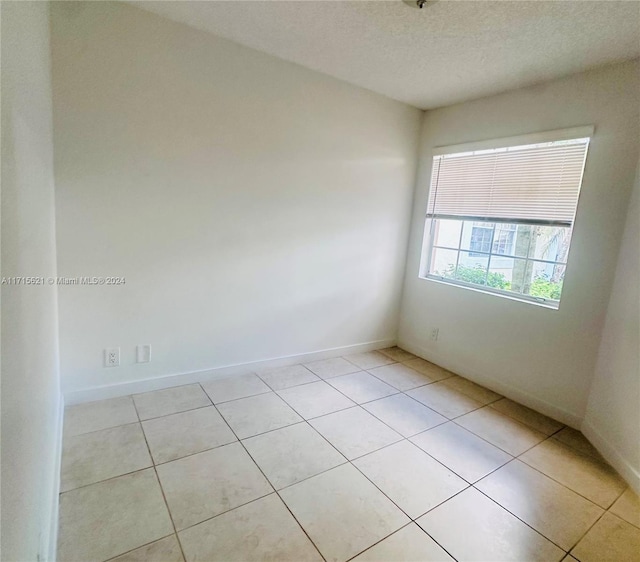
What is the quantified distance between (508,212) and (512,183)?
0.79ft

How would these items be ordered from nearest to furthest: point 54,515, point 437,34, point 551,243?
point 54,515, point 437,34, point 551,243

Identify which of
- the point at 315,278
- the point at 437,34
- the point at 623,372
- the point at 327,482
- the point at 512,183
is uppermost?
the point at 437,34

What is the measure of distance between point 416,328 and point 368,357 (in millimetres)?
628

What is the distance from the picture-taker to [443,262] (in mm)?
3549

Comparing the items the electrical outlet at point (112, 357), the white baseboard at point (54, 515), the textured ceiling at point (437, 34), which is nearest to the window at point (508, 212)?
the textured ceiling at point (437, 34)

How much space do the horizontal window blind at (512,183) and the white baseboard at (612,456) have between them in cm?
148

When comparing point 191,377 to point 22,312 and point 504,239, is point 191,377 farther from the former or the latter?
point 504,239

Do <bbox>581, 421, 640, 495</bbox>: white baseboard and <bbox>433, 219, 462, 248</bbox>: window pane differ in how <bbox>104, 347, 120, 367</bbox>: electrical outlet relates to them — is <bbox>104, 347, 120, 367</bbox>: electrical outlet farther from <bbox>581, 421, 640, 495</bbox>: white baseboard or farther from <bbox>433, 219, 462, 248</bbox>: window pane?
<bbox>581, 421, 640, 495</bbox>: white baseboard

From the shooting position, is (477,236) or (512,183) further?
(477,236)

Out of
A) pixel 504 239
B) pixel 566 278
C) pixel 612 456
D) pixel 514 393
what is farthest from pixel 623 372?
pixel 504 239

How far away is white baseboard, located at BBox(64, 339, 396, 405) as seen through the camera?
236cm

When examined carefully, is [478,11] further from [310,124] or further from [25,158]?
[25,158]

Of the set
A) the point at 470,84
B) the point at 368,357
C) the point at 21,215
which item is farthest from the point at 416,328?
the point at 21,215

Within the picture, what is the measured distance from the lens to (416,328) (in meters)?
3.74
